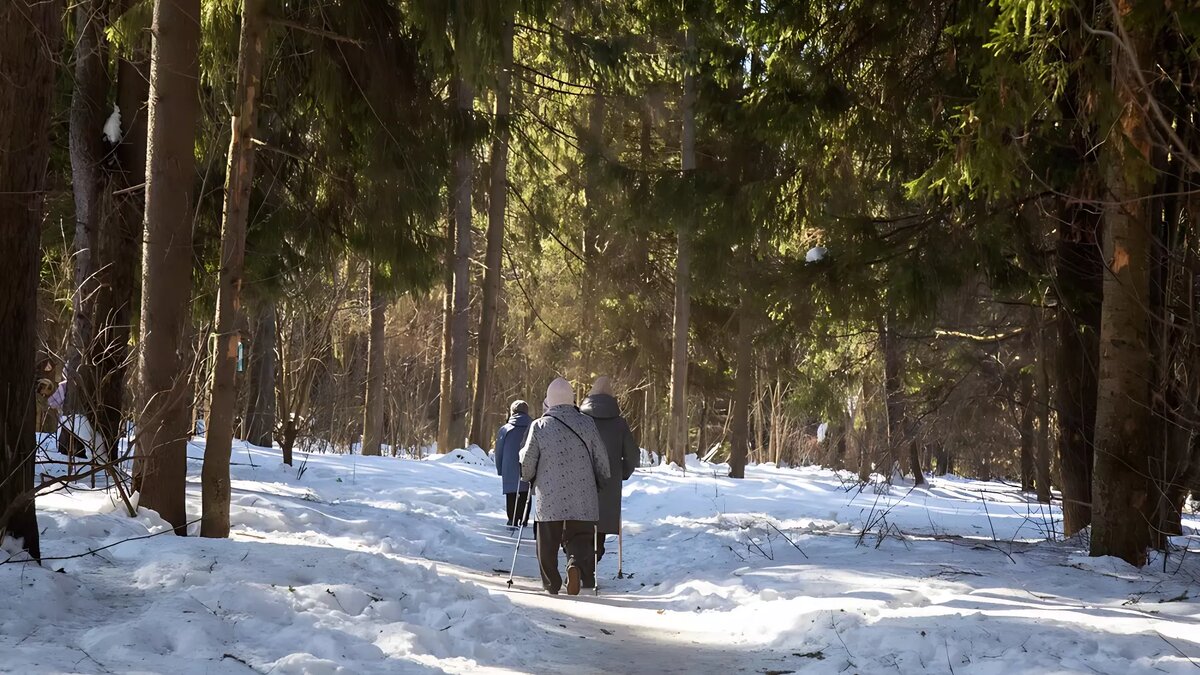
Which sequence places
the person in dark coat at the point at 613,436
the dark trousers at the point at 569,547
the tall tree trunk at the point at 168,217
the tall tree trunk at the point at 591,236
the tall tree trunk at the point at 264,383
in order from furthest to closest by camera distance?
the tall tree trunk at the point at 264,383 < the tall tree trunk at the point at 591,236 < the person in dark coat at the point at 613,436 < the dark trousers at the point at 569,547 < the tall tree trunk at the point at 168,217

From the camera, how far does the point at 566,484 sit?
31.2 ft

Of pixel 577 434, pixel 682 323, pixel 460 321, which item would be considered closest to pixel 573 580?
pixel 577 434

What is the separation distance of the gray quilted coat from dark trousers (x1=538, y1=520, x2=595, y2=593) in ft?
0.36

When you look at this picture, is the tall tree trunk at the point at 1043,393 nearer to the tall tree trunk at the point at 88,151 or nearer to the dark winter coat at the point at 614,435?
the dark winter coat at the point at 614,435

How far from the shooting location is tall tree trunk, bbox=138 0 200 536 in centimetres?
844

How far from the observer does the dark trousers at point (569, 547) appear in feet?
30.8

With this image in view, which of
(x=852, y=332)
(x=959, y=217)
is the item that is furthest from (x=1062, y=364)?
(x=852, y=332)

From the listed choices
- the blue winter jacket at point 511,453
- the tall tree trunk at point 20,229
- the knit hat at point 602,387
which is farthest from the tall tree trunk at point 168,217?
the blue winter jacket at point 511,453

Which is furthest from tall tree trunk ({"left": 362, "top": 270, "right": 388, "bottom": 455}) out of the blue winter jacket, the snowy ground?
the snowy ground

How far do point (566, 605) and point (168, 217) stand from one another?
14.2 ft

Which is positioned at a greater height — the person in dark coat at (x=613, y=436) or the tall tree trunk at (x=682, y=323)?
the tall tree trunk at (x=682, y=323)

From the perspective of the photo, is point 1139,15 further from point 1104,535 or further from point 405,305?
point 405,305

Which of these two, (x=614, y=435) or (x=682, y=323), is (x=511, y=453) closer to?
(x=614, y=435)

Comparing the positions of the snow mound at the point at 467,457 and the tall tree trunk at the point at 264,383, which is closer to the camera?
the tall tree trunk at the point at 264,383
